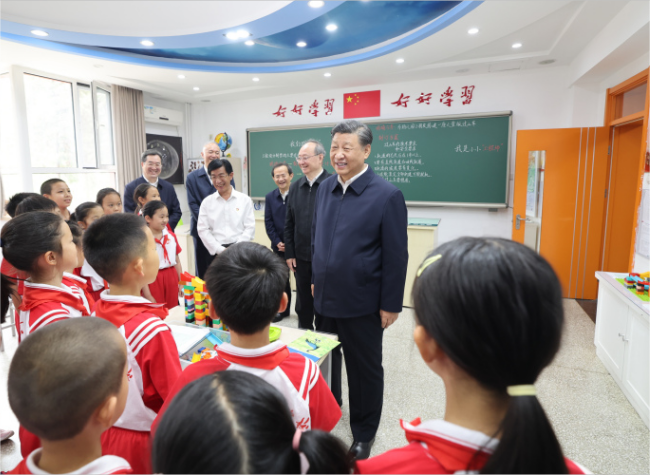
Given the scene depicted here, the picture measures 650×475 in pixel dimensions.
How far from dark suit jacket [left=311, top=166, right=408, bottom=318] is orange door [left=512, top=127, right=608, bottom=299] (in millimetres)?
2873

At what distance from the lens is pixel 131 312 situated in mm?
1075

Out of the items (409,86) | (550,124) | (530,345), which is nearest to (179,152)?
(409,86)

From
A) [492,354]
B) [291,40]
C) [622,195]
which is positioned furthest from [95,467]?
[622,195]

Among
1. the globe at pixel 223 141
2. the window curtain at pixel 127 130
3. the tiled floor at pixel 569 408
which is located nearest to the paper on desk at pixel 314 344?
the tiled floor at pixel 569 408

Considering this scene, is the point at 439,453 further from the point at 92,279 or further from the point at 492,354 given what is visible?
the point at 92,279

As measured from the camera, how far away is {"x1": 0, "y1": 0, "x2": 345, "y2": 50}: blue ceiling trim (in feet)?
8.49

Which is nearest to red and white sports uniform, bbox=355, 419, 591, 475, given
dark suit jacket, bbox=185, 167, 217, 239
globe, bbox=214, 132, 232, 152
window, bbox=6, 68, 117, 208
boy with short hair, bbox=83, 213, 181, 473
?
boy with short hair, bbox=83, 213, 181, 473

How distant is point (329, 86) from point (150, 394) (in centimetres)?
438

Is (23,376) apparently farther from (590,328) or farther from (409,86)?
(409,86)

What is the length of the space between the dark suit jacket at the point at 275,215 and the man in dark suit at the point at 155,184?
0.79m

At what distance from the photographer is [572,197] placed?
3.77m

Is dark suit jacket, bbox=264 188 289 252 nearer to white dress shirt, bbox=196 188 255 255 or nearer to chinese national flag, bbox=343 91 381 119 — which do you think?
white dress shirt, bbox=196 188 255 255

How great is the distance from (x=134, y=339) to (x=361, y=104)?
4.32m

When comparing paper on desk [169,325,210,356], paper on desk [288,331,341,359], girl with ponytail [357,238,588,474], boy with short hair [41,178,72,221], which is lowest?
paper on desk [288,331,341,359]
